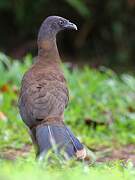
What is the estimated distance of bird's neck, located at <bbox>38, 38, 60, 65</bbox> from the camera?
7.23m

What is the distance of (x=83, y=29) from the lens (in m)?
13.6

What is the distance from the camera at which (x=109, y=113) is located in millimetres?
9227

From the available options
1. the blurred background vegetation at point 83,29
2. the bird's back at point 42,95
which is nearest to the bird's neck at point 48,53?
the bird's back at point 42,95

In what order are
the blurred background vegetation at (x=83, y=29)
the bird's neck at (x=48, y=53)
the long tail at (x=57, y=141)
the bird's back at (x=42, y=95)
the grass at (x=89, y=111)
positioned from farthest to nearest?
the blurred background vegetation at (x=83, y=29) → the grass at (x=89, y=111) → the bird's neck at (x=48, y=53) → the bird's back at (x=42, y=95) → the long tail at (x=57, y=141)

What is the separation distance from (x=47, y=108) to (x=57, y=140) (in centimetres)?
42

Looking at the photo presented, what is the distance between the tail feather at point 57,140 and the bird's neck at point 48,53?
1.15m

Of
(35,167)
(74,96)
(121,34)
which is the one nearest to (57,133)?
(35,167)

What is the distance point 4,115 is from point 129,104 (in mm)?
1746

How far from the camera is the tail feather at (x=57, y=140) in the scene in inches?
233

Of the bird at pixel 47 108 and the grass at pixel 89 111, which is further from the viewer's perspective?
the grass at pixel 89 111

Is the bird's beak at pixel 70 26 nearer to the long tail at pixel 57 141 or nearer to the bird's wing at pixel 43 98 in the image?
the bird's wing at pixel 43 98

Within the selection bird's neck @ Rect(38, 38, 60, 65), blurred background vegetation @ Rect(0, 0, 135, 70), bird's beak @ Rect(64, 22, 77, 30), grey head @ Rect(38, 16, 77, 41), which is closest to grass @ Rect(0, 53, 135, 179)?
bird's neck @ Rect(38, 38, 60, 65)

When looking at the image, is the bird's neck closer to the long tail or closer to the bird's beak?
the bird's beak

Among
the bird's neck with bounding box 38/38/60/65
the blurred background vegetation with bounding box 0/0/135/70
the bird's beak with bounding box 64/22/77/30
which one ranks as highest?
the blurred background vegetation with bounding box 0/0/135/70
